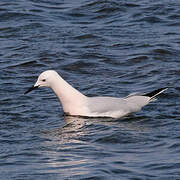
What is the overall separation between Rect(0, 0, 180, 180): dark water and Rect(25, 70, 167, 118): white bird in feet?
0.46

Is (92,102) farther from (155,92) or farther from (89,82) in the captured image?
(89,82)

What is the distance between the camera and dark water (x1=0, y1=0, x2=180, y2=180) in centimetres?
727

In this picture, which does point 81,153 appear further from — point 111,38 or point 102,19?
point 102,19

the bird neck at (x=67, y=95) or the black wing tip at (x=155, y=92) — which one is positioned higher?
the bird neck at (x=67, y=95)

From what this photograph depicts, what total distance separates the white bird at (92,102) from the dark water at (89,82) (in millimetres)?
140

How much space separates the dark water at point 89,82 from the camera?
23.9 ft

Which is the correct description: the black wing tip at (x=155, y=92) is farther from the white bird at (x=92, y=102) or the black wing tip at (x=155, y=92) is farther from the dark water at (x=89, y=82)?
the dark water at (x=89, y=82)

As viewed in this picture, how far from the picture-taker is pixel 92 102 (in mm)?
9672

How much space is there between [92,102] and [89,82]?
199cm

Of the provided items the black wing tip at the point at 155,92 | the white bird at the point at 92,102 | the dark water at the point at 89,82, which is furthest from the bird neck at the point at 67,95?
the black wing tip at the point at 155,92

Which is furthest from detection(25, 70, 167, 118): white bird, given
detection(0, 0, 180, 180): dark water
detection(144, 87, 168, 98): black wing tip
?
detection(0, 0, 180, 180): dark water

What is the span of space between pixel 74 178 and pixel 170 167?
104 centimetres

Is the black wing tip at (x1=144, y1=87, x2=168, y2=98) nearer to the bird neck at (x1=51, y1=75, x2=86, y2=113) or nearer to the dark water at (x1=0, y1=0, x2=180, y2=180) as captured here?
the dark water at (x1=0, y1=0, x2=180, y2=180)

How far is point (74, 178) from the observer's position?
22.0 feet
